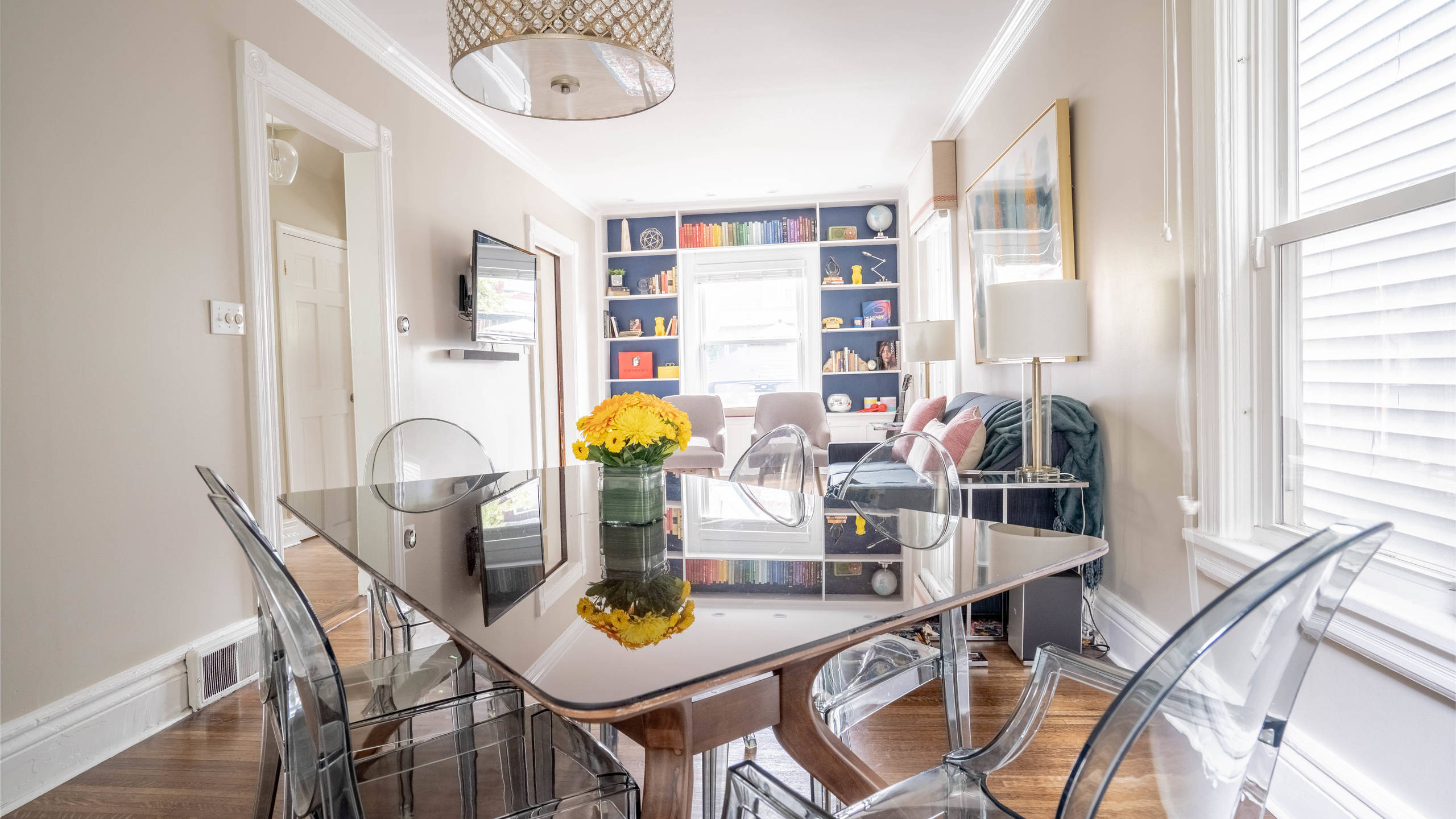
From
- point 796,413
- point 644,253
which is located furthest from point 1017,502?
point 644,253

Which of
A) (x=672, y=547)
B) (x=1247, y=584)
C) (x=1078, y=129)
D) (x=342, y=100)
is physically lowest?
(x=672, y=547)

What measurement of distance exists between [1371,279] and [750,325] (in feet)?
19.7

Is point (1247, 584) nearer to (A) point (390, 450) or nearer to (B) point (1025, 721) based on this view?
(B) point (1025, 721)

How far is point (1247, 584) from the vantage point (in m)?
0.60

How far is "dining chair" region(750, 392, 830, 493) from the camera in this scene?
6.40 meters

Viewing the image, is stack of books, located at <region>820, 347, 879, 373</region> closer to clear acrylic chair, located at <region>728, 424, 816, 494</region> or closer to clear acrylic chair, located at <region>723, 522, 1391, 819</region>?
clear acrylic chair, located at <region>728, 424, 816, 494</region>

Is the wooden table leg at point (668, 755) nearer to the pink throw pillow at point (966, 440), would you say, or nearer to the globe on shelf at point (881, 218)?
the pink throw pillow at point (966, 440)

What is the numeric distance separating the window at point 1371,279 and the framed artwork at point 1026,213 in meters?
1.30

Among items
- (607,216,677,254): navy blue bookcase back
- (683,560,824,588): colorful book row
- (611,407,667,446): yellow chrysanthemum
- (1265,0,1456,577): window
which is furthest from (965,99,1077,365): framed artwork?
(607,216,677,254): navy blue bookcase back

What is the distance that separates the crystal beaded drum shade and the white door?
3364 mm

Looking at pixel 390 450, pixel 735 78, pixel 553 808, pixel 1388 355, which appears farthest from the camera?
pixel 735 78

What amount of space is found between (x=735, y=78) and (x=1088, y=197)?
Answer: 2.11 meters

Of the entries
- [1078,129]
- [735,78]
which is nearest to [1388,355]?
[1078,129]

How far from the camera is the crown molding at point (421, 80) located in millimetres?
3307
